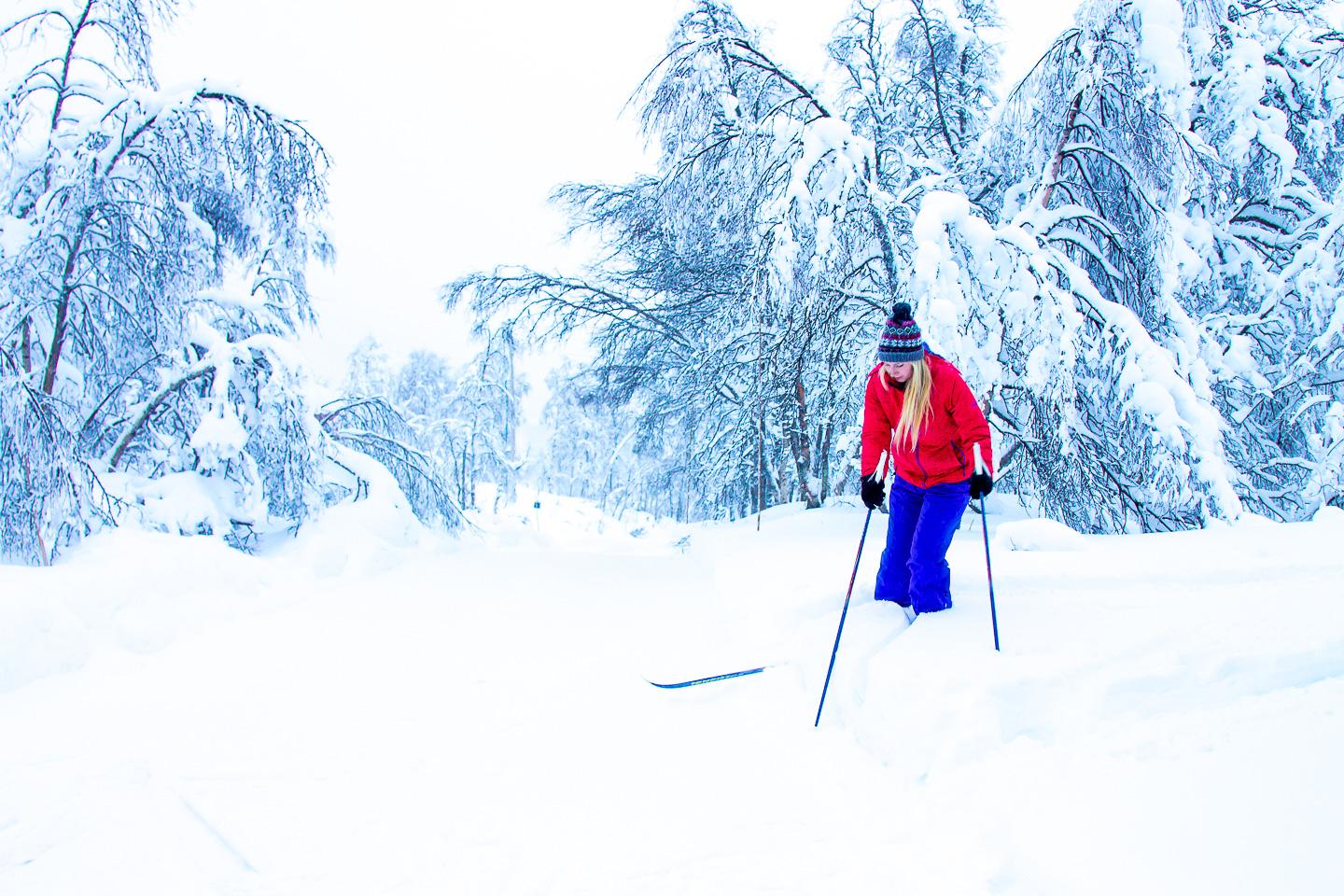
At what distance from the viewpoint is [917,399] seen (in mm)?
3062

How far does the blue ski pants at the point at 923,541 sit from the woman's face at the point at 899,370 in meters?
0.52

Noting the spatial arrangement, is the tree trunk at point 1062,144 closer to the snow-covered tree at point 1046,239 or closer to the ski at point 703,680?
the snow-covered tree at point 1046,239

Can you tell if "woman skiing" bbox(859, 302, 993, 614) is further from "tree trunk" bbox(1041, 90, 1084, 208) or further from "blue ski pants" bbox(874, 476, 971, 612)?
"tree trunk" bbox(1041, 90, 1084, 208)

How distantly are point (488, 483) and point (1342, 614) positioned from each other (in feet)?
120

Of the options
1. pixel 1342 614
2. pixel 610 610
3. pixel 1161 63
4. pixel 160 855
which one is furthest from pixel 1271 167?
pixel 160 855

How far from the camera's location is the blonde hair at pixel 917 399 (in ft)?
10.0

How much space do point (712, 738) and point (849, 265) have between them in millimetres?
4702

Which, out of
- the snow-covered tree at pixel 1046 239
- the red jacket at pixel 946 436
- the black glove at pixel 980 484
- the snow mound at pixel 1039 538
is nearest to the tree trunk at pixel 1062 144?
the snow-covered tree at pixel 1046 239

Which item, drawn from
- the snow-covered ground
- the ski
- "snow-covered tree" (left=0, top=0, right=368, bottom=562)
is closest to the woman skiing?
the snow-covered ground

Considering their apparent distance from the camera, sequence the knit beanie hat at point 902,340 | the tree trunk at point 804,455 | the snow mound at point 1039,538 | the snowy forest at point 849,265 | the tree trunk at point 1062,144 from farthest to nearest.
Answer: the tree trunk at point 804,455 < the tree trunk at point 1062,144 < the snowy forest at point 849,265 < the snow mound at point 1039,538 < the knit beanie hat at point 902,340

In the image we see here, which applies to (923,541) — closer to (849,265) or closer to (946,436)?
(946,436)

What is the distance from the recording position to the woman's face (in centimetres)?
307

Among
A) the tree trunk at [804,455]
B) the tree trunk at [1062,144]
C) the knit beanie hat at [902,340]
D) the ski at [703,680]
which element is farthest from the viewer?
the tree trunk at [804,455]

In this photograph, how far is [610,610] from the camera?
15.9ft
